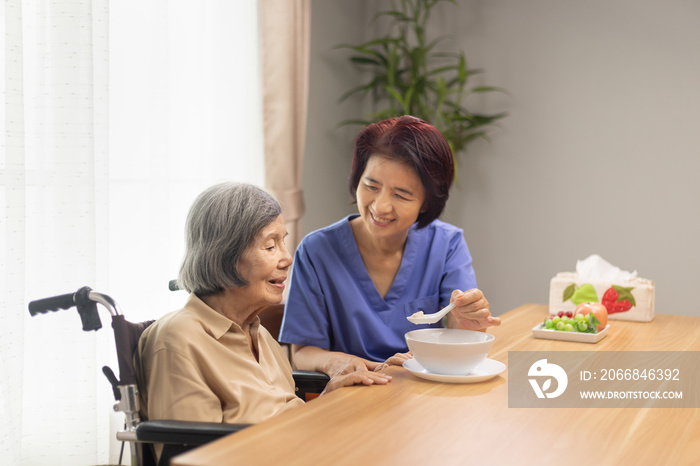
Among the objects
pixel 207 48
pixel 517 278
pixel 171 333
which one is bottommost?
pixel 517 278

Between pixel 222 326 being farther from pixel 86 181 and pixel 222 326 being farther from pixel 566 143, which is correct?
pixel 566 143

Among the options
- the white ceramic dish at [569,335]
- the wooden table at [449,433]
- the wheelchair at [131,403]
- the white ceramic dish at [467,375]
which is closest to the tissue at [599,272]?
the white ceramic dish at [569,335]

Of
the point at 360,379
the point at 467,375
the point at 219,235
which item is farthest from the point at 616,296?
the point at 219,235

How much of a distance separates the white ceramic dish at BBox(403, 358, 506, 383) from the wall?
2.08 meters

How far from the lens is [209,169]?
2748 mm

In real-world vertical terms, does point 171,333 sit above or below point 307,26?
below

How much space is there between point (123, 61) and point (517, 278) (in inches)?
98.6

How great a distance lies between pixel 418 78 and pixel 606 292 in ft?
6.04

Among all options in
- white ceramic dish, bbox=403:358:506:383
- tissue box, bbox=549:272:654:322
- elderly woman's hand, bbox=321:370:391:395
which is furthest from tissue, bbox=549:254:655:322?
elderly woman's hand, bbox=321:370:391:395

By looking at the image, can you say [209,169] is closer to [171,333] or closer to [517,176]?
[171,333]

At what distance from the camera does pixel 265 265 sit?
59.3 inches

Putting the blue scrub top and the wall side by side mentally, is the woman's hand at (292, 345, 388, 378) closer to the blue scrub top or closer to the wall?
the blue scrub top

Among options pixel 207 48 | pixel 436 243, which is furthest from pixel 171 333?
pixel 207 48

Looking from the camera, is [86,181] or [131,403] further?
[86,181]
